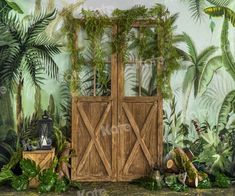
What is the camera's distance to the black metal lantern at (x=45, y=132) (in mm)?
4270

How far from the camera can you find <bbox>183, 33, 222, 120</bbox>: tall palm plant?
4.61 meters

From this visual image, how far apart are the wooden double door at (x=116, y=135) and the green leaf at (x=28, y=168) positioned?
21.2 inches

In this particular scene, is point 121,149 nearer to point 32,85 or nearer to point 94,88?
point 94,88

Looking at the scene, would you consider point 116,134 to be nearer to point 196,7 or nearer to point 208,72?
point 208,72

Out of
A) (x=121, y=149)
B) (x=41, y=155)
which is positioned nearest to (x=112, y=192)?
(x=121, y=149)

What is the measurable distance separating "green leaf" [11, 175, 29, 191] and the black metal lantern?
42 cm

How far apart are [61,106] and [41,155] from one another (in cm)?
72

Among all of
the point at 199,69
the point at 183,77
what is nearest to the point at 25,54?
the point at 183,77

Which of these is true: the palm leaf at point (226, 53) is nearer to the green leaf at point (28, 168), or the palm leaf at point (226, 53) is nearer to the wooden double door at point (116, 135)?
the wooden double door at point (116, 135)

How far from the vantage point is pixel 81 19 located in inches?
174

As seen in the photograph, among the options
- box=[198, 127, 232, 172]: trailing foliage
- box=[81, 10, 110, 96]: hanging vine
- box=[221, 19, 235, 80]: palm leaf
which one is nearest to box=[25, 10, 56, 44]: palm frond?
box=[81, 10, 110, 96]: hanging vine

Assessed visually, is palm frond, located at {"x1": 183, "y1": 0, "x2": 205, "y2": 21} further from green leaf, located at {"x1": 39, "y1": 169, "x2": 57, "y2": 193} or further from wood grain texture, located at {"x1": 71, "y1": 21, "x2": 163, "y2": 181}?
green leaf, located at {"x1": 39, "y1": 169, "x2": 57, "y2": 193}

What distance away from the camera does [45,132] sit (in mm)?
4316

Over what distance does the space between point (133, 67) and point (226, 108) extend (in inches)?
55.0
